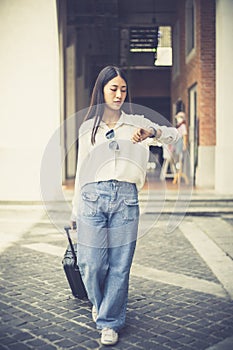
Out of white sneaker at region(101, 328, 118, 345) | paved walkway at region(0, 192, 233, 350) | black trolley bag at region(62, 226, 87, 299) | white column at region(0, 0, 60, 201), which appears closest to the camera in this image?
white sneaker at region(101, 328, 118, 345)

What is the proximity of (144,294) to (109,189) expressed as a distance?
1613 millimetres

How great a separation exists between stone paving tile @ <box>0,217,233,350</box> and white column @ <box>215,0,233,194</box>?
16.4 ft

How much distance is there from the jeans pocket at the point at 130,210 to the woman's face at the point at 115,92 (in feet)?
2.01

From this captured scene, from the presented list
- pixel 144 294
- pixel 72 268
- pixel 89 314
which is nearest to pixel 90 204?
pixel 72 268

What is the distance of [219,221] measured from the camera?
8.80m

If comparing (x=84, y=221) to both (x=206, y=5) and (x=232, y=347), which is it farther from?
(x=206, y=5)

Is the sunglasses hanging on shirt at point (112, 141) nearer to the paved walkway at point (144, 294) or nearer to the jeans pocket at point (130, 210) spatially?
the jeans pocket at point (130, 210)

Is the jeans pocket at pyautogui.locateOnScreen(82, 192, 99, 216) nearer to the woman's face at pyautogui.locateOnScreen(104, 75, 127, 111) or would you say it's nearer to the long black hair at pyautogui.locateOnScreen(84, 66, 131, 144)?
the long black hair at pyautogui.locateOnScreen(84, 66, 131, 144)

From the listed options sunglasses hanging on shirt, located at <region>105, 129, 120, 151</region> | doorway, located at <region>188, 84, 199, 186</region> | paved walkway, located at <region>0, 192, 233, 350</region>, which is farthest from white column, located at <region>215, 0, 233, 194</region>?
sunglasses hanging on shirt, located at <region>105, 129, 120, 151</region>

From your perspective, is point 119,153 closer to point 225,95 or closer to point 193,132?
point 225,95

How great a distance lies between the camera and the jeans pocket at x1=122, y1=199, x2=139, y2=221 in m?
3.36

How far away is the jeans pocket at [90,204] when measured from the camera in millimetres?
3326

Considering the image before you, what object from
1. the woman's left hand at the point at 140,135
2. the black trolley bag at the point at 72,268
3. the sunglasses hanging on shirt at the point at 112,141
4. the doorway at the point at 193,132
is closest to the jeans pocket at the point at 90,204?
the sunglasses hanging on shirt at the point at 112,141

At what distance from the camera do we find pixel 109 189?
333 centimetres
